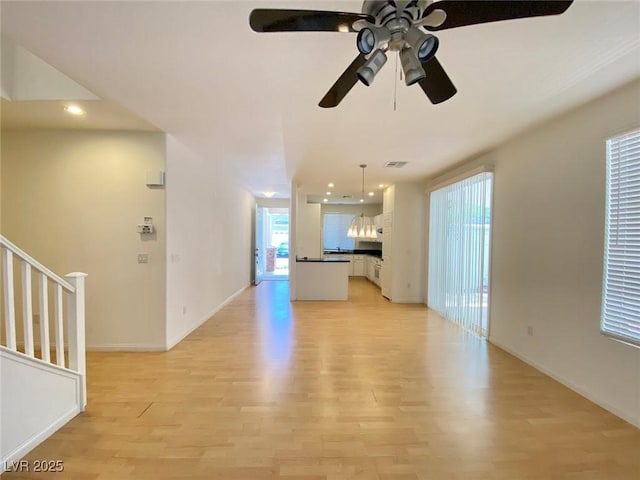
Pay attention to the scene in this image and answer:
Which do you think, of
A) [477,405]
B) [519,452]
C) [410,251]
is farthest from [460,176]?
[519,452]

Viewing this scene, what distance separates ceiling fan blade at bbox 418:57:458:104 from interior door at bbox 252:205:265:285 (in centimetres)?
773

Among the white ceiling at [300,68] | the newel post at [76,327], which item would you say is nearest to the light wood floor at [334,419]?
the newel post at [76,327]

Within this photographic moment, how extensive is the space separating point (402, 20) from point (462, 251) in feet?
13.8

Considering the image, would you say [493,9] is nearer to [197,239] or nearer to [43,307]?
[43,307]

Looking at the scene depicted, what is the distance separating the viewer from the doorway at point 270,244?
959cm

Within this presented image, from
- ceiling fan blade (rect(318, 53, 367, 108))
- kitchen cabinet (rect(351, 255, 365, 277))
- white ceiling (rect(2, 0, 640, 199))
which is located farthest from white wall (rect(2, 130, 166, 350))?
kitchen cabinet (rect(351, 255, 365, 277))

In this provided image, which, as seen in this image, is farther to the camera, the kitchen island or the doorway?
the doorway

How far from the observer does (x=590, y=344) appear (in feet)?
8.86

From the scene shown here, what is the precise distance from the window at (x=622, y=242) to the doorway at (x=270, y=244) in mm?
7889

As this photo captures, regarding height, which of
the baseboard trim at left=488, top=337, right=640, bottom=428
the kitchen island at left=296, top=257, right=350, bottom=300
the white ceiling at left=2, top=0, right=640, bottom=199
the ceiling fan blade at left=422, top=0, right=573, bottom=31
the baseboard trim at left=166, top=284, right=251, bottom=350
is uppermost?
the white ceiling at left=2, top=0, right=640, bottom=199

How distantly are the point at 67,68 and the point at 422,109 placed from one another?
281cm

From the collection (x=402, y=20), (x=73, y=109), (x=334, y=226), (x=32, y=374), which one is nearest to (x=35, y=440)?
(x=32, y=374)

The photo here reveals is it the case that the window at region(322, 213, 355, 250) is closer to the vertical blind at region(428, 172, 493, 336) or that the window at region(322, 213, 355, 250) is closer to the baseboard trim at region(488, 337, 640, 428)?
the vertical blind at region(428, 172, 493, 336)

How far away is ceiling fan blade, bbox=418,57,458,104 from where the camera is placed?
164 cm
